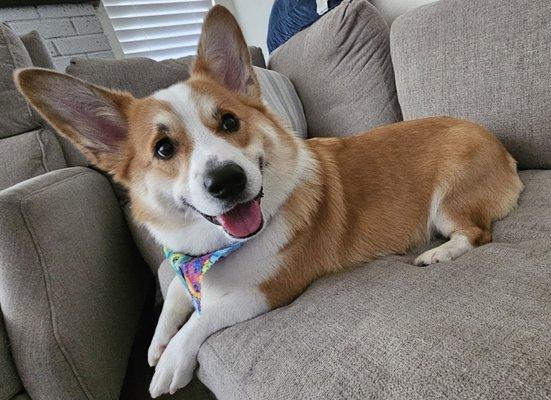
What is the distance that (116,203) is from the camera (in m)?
1.28

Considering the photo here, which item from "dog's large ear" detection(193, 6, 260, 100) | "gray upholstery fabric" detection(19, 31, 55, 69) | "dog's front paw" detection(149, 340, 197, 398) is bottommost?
"dog's front paw" detection(149, 340, 197, 398)

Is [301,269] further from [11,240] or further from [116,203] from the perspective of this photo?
[116,203]

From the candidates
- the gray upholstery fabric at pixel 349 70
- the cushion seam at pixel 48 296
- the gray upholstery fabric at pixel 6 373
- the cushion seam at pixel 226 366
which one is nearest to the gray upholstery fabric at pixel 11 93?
the cushion seam at pixel 48 296

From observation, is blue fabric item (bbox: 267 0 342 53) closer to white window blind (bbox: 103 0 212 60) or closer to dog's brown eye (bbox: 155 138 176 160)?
white window blind (bbox: 103 0 212 60)

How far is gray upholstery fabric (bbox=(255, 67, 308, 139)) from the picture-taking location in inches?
56.4

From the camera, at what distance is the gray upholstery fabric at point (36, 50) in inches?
58.2

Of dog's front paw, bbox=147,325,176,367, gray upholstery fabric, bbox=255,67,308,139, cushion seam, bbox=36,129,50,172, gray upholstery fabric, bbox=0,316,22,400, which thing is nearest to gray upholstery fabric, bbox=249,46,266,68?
gray upholstery fabric, bbox=255,67,308,139

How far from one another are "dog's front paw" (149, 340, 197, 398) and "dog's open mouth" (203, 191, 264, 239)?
0.26 meters

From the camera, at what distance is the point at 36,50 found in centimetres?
149

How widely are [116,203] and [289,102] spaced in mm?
856

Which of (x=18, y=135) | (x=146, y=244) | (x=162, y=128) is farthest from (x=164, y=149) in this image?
(x=18, y=135)

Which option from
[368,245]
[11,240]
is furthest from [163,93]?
[368,245]

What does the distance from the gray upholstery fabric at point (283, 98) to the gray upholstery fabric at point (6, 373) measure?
3.64ft

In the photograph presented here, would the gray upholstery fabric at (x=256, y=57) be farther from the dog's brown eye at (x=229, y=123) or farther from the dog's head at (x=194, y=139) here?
the dog's brown eye at (x=229, y=123)
